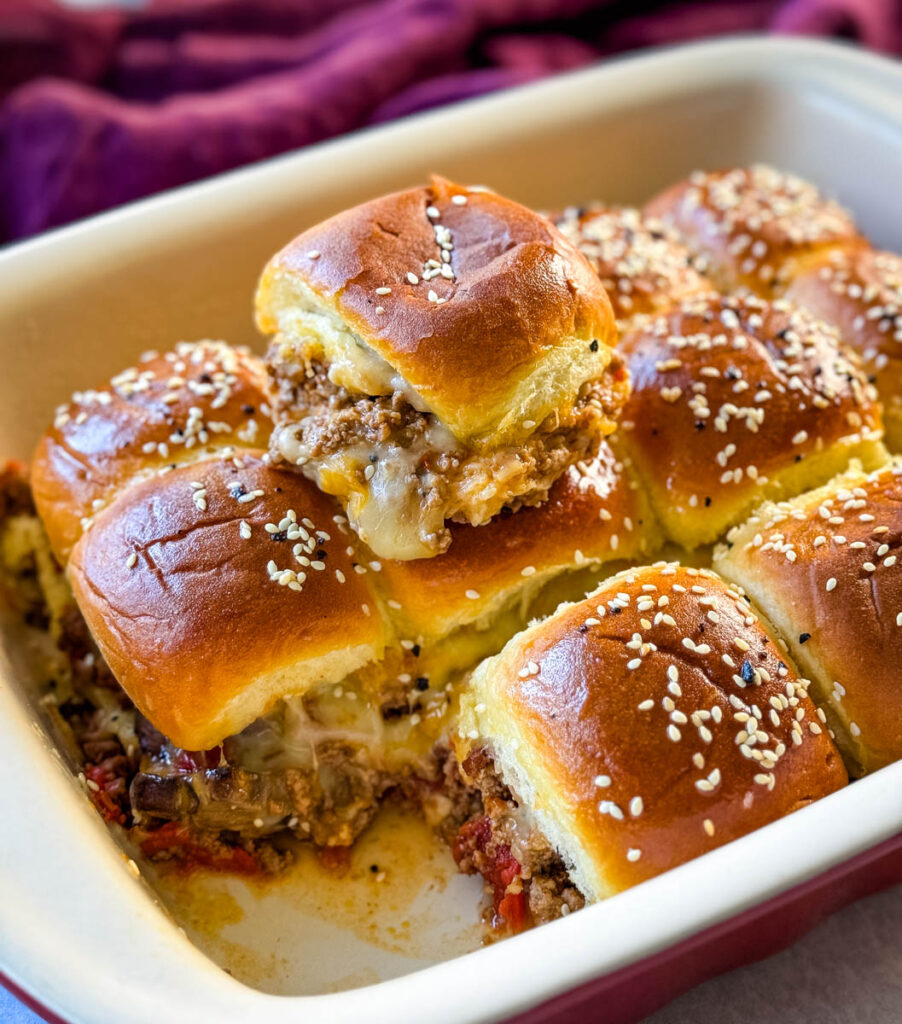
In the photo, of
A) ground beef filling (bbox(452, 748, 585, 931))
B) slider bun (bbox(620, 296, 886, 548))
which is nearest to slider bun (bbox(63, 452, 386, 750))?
ground beef filling (bbox(452, 748, 585, 931))

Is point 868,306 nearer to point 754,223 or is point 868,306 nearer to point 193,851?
point 754,223

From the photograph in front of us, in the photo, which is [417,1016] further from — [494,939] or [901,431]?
[901,431]

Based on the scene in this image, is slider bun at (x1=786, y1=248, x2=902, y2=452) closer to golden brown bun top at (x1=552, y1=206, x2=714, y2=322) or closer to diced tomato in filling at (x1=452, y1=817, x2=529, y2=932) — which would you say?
golden brown bun top at (x1=552, y1=206, x2=714, y2=322)

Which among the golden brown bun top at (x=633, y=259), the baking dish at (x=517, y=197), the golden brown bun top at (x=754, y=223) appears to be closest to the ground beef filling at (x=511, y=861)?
the baking dish at (x=517, y=197)

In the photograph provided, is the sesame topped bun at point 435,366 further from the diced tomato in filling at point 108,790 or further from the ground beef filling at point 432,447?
the diced tomato in filling at point 108,790

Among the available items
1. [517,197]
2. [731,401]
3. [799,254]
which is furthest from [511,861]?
[517,197]

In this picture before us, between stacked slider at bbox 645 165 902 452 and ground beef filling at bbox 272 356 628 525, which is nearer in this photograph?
ground beef filling at bbox 272 356 628 525
